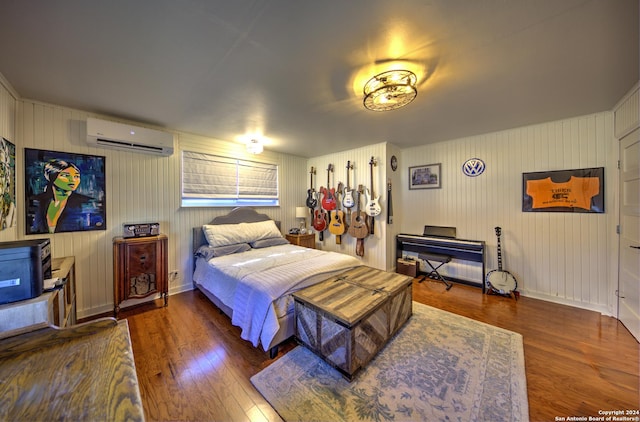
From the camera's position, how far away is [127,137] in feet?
8.61

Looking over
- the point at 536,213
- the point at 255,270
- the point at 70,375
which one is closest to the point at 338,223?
the point at 255,270

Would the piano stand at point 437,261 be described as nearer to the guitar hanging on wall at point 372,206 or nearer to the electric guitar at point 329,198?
the guitar hanging on wall at point 372,206

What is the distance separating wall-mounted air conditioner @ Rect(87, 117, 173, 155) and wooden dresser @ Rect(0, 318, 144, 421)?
7.87ft

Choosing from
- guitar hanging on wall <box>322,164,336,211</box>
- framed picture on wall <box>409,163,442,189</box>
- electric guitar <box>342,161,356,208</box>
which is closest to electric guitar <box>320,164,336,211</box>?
guitar hanging on wall <box>322,164,336,211</box>

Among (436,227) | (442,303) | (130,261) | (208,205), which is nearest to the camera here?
(130,261)

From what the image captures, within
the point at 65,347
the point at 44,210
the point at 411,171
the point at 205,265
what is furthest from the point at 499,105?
the point at 44,210

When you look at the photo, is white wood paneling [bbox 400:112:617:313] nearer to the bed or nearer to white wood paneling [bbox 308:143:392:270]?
white wood paneling [bbox 308:143:392:270]

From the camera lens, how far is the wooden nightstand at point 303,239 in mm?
4230

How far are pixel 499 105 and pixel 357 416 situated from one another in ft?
10.2

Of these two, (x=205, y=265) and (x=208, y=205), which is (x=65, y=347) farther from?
(x=208, y=205)

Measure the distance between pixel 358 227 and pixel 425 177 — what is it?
1502 millimetres

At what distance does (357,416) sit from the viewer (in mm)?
1392

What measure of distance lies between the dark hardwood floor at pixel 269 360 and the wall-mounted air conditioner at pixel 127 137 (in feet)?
6.61

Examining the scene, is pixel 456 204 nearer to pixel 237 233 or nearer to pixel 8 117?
pixel 237 233
